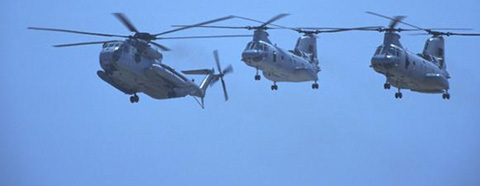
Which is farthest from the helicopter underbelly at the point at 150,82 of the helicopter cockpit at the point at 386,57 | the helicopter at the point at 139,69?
the helicopter cockpit at the point at 386,57

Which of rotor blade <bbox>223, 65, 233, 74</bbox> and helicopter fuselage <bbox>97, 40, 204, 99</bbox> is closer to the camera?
helicopter fuselage <bbox>97, 40, 204, 99</bbox>

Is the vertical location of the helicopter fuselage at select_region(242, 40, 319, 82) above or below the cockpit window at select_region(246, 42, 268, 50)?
Result: below

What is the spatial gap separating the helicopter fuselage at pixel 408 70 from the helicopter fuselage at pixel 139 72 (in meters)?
11.2

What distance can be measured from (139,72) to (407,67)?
598 inches

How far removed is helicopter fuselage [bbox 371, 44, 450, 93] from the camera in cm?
8106

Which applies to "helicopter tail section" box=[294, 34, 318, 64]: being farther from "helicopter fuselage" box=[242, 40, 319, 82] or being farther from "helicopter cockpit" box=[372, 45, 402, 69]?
"helicopter cockpit" box=[372, 45, 402, 69]

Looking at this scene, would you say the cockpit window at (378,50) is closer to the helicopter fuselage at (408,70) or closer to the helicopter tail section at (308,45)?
the helicopter fuselage at (408,70)

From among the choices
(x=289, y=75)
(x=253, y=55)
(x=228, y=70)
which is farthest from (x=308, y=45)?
(x=253, y=55)

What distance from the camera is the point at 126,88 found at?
82.3 meters

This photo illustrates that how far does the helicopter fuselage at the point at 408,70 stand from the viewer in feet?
266

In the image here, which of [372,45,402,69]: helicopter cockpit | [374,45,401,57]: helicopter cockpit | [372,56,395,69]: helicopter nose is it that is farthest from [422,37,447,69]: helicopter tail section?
[372,56,395,69]: helicopter nose

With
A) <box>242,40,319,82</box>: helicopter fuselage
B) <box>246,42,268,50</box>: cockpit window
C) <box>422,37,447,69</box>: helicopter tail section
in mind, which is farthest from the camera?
<box>422,37,447,69</box>: helicopter tail section

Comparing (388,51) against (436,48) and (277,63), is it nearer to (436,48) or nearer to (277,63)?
(277,63)

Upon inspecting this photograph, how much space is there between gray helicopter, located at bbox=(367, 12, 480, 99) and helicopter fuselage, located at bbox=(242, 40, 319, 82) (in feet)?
22.4
